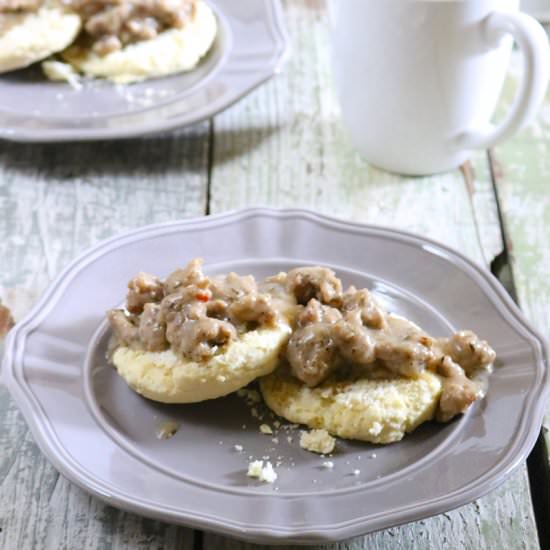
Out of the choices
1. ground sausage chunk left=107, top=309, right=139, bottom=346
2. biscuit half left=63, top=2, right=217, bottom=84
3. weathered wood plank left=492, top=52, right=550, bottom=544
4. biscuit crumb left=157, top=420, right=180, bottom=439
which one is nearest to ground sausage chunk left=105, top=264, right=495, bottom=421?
ground sausage chunk left=107, top=309, right=139, bottom=346

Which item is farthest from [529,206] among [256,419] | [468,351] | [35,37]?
[35,37]

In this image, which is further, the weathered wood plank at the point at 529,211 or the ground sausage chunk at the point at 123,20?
the ground sausage chunk at the point at 123,20

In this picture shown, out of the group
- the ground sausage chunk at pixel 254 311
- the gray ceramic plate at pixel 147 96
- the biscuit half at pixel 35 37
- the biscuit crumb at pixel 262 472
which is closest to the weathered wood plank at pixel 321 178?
the gray ceramic plate at pixel 147 96

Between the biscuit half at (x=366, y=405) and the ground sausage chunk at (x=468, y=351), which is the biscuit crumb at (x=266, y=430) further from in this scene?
the ground sausage chunk at (x=468, y=351)

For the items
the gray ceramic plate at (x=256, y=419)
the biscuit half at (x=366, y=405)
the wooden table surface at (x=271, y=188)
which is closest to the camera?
the gray ceramic plate at (x=256, y=419)

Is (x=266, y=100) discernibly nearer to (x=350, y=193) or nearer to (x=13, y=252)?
(x=350, y=193)

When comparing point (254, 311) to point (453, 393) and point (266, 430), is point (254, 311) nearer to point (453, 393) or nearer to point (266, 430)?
point (266, 430)
